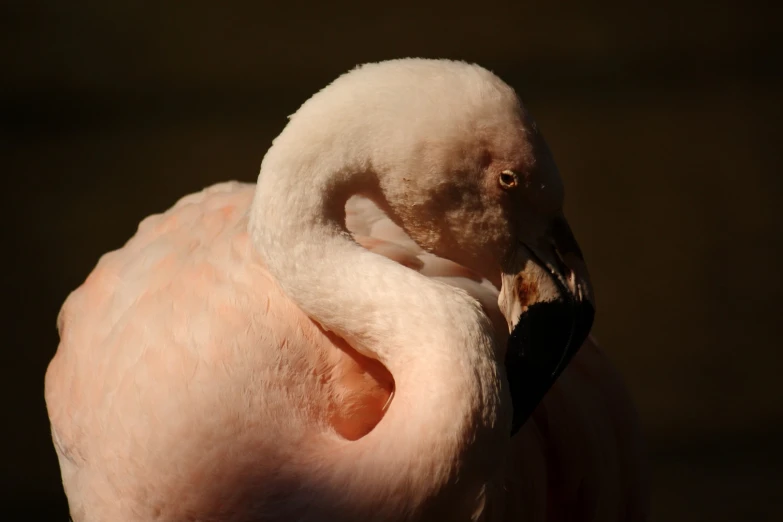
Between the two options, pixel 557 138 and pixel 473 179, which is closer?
pixel 473 179

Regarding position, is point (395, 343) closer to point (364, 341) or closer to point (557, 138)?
point (364, 341)

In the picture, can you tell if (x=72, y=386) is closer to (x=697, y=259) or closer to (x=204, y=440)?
(x=204, y=440)

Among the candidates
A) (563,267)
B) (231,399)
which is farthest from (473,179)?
(231,399)

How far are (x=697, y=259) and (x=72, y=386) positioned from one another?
101 inches

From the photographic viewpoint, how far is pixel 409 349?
1.57m

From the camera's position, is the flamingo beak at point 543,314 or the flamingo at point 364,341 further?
the flamingo beak at point 543,314

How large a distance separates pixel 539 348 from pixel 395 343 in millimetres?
257

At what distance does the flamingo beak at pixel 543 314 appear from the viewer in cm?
164

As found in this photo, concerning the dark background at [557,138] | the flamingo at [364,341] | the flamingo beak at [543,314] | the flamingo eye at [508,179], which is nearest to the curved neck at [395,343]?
the flamingo at [364,341]

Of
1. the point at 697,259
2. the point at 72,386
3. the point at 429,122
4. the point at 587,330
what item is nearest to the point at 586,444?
the point at 587,330

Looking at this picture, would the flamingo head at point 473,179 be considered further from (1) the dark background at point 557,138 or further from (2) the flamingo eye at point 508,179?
(1) the dark background at point 557,138

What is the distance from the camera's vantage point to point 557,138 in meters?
3.69

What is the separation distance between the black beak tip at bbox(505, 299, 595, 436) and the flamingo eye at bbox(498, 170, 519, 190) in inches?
8.6

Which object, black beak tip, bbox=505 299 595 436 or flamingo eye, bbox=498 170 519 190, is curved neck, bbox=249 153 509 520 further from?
flamingo eye, bbox=498 170 519 190
